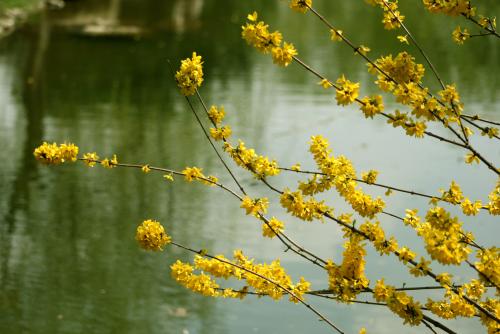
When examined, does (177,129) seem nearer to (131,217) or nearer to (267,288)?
(131,217)

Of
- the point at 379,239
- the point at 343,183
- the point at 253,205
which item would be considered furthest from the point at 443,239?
the point at 253,205

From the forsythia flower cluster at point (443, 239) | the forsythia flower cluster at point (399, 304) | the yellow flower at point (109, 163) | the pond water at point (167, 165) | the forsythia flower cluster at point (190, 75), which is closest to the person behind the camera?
the forsythia flower cluster at point (443, 239)

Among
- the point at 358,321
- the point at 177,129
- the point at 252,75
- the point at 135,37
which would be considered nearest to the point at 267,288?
the point at 358,321

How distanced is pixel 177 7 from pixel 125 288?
14.7 meters

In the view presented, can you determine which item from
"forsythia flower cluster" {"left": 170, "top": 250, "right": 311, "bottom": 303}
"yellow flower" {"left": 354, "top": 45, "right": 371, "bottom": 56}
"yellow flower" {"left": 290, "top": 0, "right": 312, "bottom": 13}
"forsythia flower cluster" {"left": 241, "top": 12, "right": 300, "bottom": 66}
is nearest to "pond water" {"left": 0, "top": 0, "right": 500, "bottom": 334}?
"forsythia flower cluster" {"left": 241, "top": 12, "right": 300, "bottom": 66}

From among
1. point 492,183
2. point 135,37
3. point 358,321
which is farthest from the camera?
point 135,37

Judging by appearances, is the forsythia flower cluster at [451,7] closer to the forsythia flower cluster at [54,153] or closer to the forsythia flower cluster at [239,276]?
the forsythia flower cluster at [239,276]

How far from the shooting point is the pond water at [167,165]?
18.2 ft

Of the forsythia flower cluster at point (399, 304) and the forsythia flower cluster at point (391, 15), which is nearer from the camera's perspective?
the forsythia flower cluster at point (399, 304)

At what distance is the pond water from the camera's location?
5535 millimetres

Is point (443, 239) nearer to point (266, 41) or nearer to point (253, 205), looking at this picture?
point (253, 205)

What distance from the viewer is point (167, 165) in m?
8.28

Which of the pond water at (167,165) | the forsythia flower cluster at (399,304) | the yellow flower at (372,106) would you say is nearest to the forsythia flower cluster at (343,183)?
the yellow flower at (372,106)

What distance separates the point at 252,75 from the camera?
493 inches
